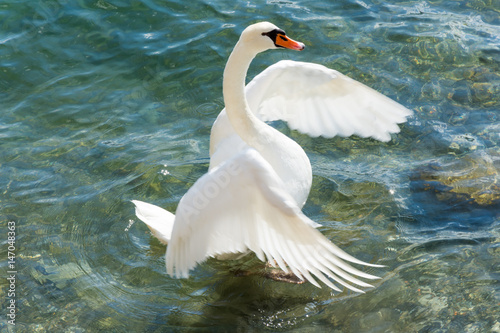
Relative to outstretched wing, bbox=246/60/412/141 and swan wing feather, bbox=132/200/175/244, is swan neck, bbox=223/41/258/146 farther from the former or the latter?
swan wing feather, bbox=132/200/175/244

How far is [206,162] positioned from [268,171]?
95.5 inches

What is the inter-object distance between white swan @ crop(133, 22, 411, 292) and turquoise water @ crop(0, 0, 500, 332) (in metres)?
0.41

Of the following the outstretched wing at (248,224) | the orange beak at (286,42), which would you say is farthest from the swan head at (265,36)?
the outstretched wing at (248,224)

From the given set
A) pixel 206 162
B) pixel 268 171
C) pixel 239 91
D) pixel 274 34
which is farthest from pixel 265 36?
pixel 206 162

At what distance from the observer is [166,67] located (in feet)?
24.8

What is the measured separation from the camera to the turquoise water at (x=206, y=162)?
14.2 ft

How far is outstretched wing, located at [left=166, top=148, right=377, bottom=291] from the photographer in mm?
3586

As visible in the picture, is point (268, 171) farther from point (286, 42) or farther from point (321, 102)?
point (321, 102)

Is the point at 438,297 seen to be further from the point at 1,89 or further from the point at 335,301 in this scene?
the point at 1,89

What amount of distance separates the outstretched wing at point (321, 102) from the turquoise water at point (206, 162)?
0.61m

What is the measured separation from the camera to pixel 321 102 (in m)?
5.40

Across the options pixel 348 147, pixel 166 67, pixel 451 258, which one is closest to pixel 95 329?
pixel 451 258

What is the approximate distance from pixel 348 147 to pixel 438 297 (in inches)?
91.9

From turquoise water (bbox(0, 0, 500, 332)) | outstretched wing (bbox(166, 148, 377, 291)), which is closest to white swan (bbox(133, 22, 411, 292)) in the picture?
outstretched wing (bbox(166, 148, 377, 291))
